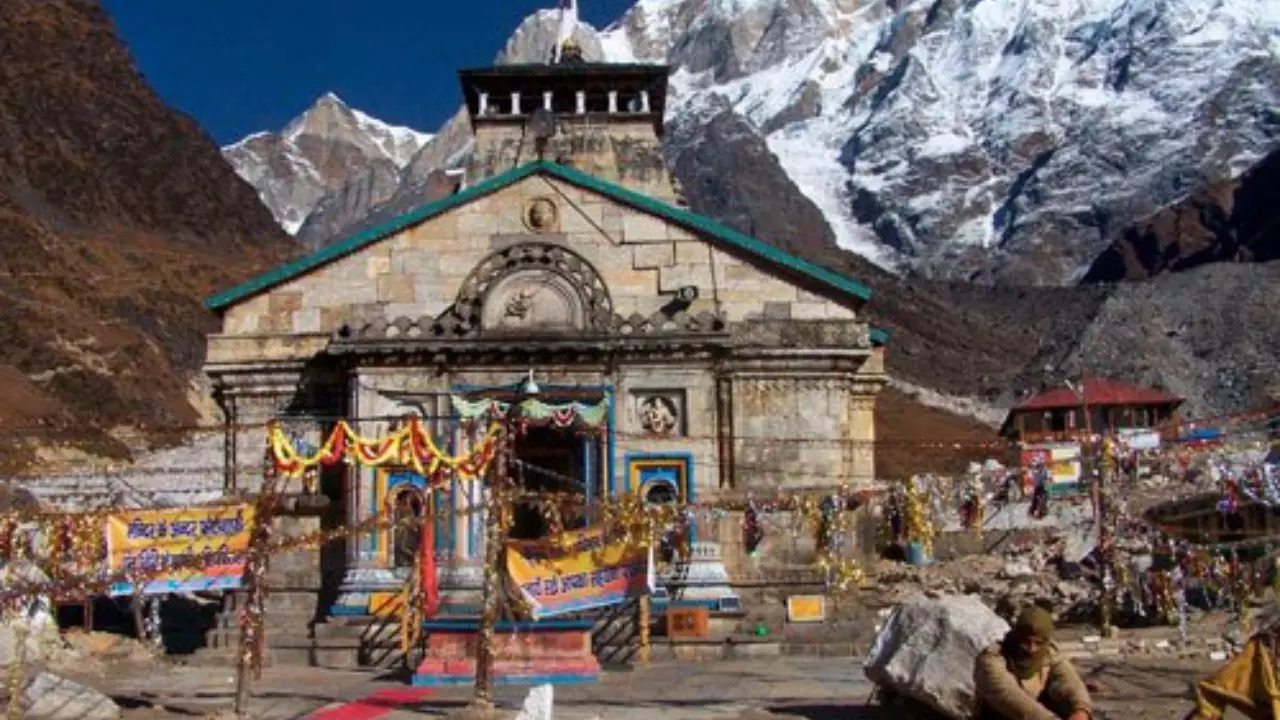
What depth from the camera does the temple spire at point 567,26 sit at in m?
53.5

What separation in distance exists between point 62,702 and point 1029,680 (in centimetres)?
1316

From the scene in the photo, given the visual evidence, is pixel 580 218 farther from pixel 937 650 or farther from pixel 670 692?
pixel 937 650

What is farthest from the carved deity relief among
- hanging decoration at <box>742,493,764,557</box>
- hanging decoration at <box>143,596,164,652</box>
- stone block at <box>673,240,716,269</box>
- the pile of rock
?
hanging decoration at <box>143,596,164,652</box>

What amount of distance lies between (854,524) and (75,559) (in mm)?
14464

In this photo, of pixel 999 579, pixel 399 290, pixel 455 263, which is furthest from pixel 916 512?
pixel 999 579

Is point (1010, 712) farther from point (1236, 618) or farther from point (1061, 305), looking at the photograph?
point (1061, 305)

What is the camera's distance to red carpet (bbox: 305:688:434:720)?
2055 centimetres

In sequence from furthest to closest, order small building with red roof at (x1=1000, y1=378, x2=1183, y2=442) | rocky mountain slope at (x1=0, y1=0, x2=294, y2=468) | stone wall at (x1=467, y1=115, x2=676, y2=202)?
rocky mountain slope at (x1=0, y1=0, x2=294, y2=468) → small building with red roof at (x1=1000, y1=378, x2=1183, y2=442) → stone wall at (x1=467, y1=115, x2=676, y2=202)

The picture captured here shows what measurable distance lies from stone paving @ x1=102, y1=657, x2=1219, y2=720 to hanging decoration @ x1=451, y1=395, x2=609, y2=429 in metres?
5.15

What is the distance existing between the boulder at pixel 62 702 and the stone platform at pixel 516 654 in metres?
4.90

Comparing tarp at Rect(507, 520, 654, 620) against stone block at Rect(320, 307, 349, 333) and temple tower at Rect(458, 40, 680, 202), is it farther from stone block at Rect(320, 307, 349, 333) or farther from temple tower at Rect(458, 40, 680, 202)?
temple tower at Rect(458, 40, 680, 202)

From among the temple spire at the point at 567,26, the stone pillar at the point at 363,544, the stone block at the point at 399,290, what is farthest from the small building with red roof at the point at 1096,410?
the stone pillar at the point at 363,544

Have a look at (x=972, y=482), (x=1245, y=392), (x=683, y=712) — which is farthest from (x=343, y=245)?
(x=1245, y=392)

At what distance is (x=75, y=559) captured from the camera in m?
24.7
